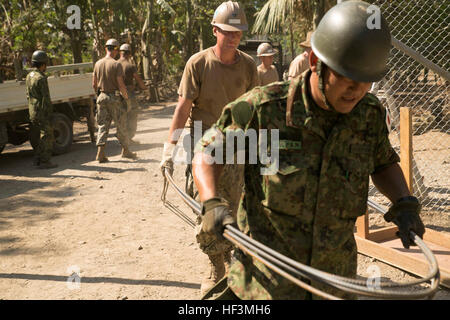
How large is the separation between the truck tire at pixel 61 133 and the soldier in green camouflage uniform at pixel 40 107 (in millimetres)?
1056

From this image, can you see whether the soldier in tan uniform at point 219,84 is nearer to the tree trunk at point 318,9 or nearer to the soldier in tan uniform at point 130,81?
the soldier in tan uniform at point 130,81

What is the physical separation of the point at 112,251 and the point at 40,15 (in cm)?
1340

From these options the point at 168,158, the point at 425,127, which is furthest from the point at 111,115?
the point at 425,127

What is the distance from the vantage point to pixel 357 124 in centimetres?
212

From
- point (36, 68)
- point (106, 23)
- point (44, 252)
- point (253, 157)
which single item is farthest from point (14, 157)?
point (106, 23)

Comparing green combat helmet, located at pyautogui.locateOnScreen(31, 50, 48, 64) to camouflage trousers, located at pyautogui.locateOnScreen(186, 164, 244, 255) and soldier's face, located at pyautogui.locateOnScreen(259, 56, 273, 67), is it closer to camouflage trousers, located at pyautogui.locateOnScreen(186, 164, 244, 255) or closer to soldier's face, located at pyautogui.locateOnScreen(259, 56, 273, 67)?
soldier's face, located at pyautogui.locateOnScreen(259, 56, 273, 67)

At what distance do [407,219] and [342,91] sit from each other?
0.68 meters

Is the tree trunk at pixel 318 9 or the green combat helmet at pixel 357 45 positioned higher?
the green combat helmet at pixel 357 45

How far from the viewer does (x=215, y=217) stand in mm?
2002

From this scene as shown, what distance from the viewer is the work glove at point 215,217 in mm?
1999

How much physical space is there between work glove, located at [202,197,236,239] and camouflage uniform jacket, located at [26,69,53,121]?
25.2 ft

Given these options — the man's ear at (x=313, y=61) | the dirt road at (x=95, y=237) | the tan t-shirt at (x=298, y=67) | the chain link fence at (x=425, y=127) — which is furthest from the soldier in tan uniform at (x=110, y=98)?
the man's ear at (x=313, y=61)

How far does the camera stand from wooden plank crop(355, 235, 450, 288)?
14.3ft

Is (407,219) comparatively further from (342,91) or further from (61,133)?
(61,133)
